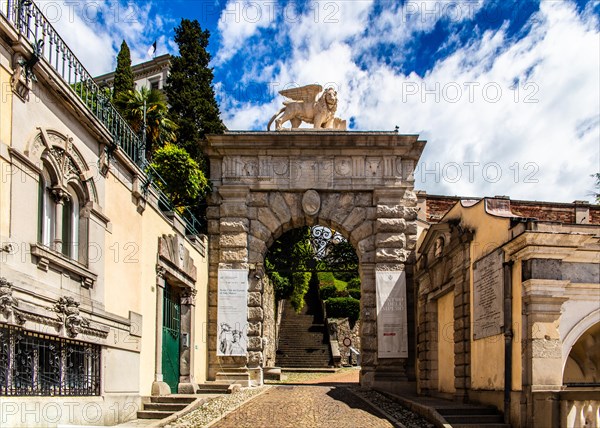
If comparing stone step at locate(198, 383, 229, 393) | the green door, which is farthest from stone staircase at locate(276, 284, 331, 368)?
the green door

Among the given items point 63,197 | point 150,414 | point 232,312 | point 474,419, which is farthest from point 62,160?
point 232,312

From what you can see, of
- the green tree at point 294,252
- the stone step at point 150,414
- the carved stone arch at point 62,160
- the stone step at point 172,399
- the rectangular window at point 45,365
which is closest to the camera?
the rectangular window at point 45,365

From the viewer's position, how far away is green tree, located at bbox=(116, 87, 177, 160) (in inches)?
893

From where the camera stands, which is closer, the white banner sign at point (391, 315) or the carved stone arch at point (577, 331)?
the carved stone arch at point (577, 331)

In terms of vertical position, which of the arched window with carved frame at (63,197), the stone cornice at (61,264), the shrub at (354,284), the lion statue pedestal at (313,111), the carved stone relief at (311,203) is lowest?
the shrub at (354,284)

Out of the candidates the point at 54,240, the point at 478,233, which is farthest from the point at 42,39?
the point at 478,233

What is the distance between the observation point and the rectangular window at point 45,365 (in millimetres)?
8267

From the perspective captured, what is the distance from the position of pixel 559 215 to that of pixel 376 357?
482 inches

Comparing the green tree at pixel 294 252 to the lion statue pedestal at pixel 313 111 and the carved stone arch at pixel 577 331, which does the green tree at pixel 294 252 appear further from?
the carved stone arch at pixel 577 331

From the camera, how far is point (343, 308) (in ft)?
131

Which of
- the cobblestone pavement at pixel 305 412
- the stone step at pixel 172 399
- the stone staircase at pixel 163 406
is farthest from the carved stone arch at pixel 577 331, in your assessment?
the stone step at pixel 172 399

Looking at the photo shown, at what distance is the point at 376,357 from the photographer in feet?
65.3

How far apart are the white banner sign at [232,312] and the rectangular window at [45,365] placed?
864 cm

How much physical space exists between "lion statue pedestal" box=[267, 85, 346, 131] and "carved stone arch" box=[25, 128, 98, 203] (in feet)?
34.8
